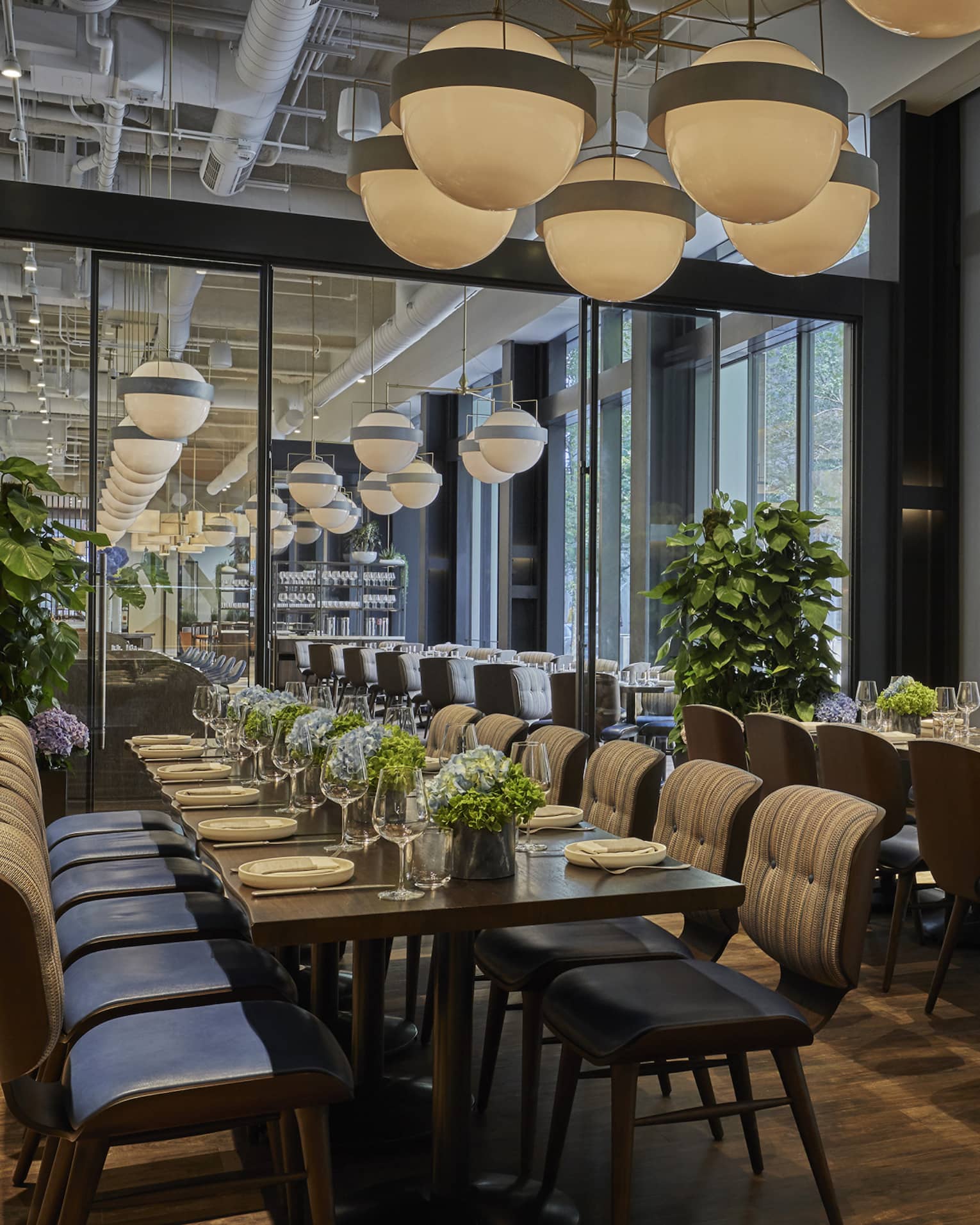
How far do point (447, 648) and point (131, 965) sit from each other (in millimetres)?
10532

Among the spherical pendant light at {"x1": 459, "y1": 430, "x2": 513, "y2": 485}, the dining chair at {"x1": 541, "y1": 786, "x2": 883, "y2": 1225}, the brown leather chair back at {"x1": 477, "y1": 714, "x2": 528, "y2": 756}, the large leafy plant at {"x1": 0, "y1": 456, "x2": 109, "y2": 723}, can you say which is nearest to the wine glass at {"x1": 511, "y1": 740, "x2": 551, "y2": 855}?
the dining chair at {"x1": 541, "y1": 786, "x2": 883, "y2": 1225}

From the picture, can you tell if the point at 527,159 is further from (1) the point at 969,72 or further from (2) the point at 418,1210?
(1) the point at 969,72

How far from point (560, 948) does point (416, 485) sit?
888 cm

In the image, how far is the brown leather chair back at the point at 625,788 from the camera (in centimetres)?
345

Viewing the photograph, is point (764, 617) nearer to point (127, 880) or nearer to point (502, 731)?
point (502, 731)

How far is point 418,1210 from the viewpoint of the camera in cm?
266

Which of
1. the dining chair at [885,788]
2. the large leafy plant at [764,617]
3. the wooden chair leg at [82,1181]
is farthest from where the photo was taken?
the large leafy plant at [764,617]

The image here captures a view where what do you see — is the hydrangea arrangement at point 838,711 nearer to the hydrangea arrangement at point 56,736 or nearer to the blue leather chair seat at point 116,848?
the blue leather chair seat at point 116,848

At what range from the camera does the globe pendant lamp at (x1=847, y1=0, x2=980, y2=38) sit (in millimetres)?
2082

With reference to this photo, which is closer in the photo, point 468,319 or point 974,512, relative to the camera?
point 974,512

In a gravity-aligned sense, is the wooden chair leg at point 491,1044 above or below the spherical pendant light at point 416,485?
below

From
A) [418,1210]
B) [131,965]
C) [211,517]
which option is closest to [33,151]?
[211,517]

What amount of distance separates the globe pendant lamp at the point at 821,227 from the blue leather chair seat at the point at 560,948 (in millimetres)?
1807

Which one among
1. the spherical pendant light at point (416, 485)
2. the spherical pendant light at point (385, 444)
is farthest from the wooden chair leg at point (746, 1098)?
the spherical pendant light at point (416, 485)
